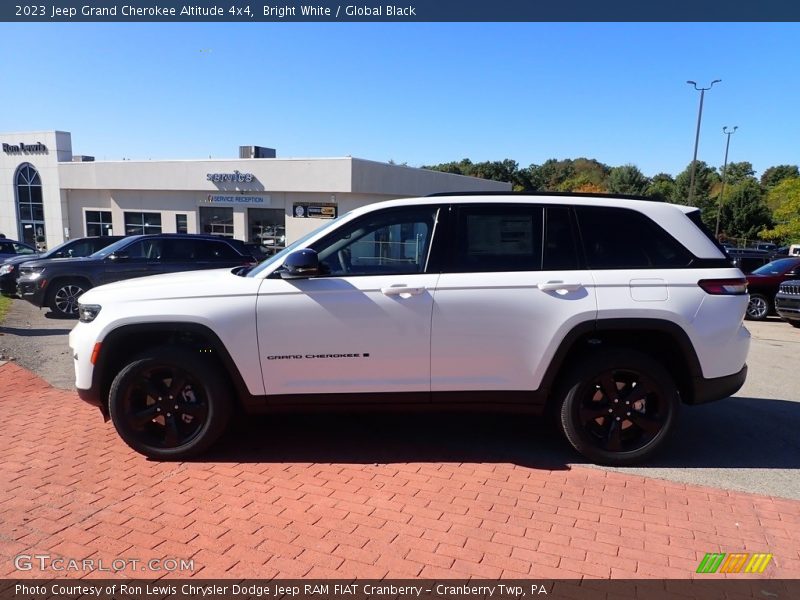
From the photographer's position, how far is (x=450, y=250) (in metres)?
4.07

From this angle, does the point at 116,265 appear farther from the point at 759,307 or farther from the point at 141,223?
the point at 141,223

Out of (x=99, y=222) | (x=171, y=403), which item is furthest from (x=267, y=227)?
(x=171, y=403)

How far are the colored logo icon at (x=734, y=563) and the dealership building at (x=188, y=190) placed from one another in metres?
25.2

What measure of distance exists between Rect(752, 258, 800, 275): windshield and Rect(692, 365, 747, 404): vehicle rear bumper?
36.6 feet

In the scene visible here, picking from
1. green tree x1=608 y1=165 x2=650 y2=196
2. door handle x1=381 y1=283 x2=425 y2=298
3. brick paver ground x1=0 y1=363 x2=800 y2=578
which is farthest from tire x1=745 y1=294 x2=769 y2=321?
green tree x1=608 y1=165 x2=650 y2=196

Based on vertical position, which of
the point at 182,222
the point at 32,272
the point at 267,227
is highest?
the point at 182,222

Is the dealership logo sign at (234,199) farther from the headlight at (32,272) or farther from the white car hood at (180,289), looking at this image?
the white car hood at (180,289)

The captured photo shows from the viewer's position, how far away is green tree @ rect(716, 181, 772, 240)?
64.0 m

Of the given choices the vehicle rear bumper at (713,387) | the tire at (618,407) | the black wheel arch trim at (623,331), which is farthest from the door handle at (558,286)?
the vehicle rear bumper at (713,387)

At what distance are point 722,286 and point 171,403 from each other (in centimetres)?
404

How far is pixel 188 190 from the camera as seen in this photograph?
3059cm

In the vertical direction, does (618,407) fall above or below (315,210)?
below

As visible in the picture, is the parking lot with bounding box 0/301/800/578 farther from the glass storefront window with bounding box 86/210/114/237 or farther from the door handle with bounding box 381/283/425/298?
the glass storefront window with bounding box 86/210/114/237
